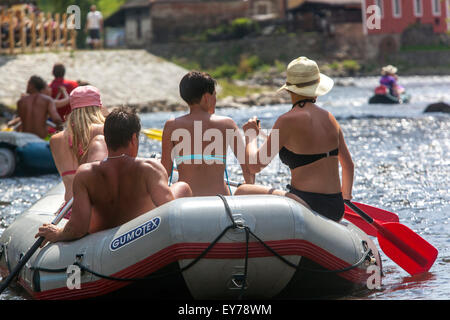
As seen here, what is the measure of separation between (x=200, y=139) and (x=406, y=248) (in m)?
1.89

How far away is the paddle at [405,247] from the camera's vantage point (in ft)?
20.1

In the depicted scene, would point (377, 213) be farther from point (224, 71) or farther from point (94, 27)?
point (224, 71)

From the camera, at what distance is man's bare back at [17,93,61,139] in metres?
11.6

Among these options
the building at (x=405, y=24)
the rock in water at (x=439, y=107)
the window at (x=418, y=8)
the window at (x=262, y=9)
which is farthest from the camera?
the window at (x=262, y=9)

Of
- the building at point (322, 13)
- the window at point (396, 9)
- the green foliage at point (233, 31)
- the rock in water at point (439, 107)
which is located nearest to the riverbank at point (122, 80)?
the rock in water at point (439, 107)

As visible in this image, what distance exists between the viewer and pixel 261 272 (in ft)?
16.3

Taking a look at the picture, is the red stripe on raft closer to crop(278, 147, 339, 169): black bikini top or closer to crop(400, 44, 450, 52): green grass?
crop(278, 147, 339, 169): black bikini top

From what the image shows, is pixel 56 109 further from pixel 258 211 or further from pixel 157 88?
pixel 157 88

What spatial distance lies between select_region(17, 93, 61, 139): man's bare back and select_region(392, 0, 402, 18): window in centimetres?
4492

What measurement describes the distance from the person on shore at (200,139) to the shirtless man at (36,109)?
6.13 metres

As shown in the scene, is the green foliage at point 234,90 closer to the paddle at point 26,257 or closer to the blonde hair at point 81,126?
the blonde hair at point 81,126
